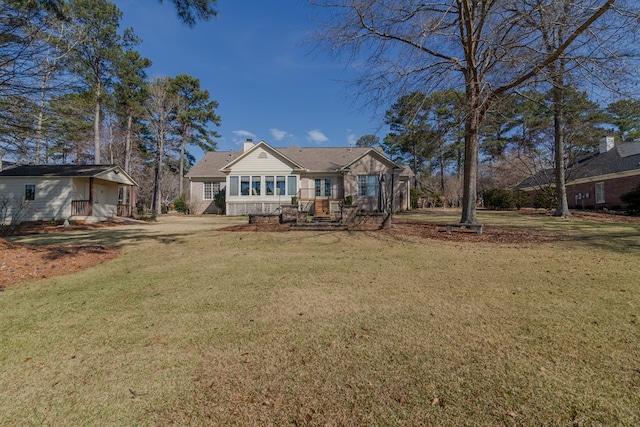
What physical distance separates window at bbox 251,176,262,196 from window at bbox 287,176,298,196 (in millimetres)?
2336

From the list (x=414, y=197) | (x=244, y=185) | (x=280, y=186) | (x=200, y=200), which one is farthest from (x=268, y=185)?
(x=414, y=197)

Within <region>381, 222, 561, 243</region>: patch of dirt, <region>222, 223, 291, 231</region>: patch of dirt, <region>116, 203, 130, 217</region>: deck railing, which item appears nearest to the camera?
<region>381, 222, 561, 243</region>: patch of dirt

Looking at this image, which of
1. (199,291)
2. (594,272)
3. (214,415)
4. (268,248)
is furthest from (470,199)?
(214,415)

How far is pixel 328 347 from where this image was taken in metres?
2.84

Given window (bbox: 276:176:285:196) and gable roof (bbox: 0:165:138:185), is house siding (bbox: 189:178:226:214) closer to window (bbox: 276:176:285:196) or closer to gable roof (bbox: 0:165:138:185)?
window (bbox: 276:176:285:196)

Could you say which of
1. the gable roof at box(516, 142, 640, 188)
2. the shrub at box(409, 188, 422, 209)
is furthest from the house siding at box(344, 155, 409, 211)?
the gable roof at box(516, 142, 640, 188)

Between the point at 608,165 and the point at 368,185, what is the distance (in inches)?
785

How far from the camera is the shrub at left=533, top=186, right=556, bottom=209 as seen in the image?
876 inches

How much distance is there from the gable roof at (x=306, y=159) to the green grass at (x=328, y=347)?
18.6 metres

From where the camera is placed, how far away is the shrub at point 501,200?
24266mm

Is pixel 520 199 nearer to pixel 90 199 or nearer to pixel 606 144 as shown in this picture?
pixel 606 144

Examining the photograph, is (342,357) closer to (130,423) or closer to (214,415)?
(214,415)

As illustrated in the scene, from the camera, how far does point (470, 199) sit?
35.9ft

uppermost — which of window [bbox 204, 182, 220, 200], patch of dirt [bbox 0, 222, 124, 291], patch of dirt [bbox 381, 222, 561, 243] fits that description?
window [bbox 204, 182, 220, 200]
